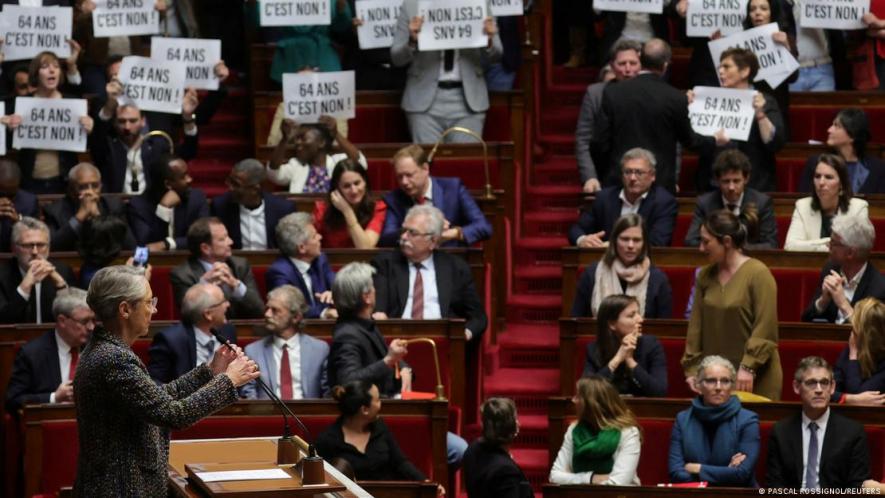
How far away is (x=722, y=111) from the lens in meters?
8.67

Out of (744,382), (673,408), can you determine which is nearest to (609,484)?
(673,408)

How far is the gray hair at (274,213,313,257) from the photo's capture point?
764 cm

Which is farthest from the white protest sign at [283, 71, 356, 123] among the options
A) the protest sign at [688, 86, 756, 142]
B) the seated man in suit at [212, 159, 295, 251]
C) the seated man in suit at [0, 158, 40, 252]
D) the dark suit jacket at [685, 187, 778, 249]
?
the dark suit jacket at [685, 187, 778, 249]

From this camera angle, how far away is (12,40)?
9.39 m

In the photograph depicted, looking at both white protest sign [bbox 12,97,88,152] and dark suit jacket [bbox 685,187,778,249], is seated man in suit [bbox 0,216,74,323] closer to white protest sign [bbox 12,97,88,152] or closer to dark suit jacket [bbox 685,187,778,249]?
white protest sign [bbox 12,97,88,152]

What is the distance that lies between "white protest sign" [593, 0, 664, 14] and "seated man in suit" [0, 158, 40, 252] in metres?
3.17

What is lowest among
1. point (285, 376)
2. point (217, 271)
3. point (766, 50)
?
point (285, 376)

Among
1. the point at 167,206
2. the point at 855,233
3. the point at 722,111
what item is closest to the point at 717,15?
the point at 722,111

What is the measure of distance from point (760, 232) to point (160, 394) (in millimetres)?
4494

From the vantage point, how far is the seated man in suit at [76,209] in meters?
8.21

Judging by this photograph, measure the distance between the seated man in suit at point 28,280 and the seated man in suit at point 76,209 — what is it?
1.23 ft

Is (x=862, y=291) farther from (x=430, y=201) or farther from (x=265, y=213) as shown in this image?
(x=265, y=213)

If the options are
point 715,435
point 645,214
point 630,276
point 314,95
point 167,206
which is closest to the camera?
point 715,435

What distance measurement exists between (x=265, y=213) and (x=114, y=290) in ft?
13.9
